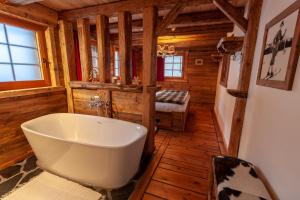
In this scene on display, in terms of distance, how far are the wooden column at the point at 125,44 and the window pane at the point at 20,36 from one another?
5.05 ft

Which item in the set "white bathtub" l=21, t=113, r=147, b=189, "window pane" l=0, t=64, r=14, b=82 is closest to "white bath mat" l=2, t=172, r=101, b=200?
"white bathtub" l=21, t=113, r=147, b=189

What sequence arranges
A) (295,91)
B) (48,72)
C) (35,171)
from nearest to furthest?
(295,91), (35,171), (48,72)

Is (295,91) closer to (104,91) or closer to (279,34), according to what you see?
(279,34)

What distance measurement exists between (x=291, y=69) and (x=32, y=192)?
8.47ft

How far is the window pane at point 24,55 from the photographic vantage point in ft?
7.20

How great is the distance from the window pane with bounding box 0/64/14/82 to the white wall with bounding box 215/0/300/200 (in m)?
3.19

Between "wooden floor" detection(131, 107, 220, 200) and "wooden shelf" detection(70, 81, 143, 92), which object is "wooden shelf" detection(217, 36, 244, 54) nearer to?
"wooden shelf" detection(70, 81, 143, 92)

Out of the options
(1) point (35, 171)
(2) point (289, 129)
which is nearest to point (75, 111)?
(1) point (35, 171)

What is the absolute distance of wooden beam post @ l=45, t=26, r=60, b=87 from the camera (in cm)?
248

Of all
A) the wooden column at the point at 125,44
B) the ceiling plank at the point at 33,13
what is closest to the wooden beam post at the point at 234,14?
the wooden column at the point at 125,44

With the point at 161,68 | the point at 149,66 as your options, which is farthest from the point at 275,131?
the point at 161,68

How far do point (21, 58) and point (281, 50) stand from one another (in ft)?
10.6

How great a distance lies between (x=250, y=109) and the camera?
153 cm

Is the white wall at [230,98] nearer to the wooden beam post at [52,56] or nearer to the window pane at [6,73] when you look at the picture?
the wooden beam post at [52,56]
